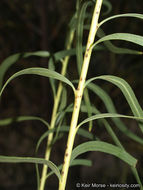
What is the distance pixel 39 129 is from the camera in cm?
111

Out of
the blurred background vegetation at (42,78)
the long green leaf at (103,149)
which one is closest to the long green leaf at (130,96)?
the long green leaf at (103,149)

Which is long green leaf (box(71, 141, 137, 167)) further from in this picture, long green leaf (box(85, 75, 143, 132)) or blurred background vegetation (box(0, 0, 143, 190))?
blurred background vegetation (box(0, 0, 143, 190))

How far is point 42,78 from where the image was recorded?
1037mm

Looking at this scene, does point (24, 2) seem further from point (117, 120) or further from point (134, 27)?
point (117, 120)

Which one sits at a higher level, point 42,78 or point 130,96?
point 42,78

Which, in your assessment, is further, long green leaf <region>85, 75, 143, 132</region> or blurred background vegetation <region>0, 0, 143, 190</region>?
blurred background vegetation <region>0, 0, 143, 190</region>

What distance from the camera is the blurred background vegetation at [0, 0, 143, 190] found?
36.4 inches

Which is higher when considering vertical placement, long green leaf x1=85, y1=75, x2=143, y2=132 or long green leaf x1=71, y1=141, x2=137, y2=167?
long green leaf x1=85, y1=75, x2=143, y2=132

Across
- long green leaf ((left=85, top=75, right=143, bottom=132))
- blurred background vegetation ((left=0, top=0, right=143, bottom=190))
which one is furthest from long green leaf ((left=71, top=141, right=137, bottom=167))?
blurred background vegetation ((left=0, top=0, right=143, bottom=190))

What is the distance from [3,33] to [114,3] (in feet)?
1.75

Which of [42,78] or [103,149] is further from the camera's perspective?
[42,78]

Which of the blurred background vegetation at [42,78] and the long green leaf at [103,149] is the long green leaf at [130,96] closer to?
the long green leaf at [103,149]

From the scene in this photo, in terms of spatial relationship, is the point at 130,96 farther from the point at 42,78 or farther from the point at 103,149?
the point at 42,78

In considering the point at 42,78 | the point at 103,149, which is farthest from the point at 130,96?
the point at 42,78
